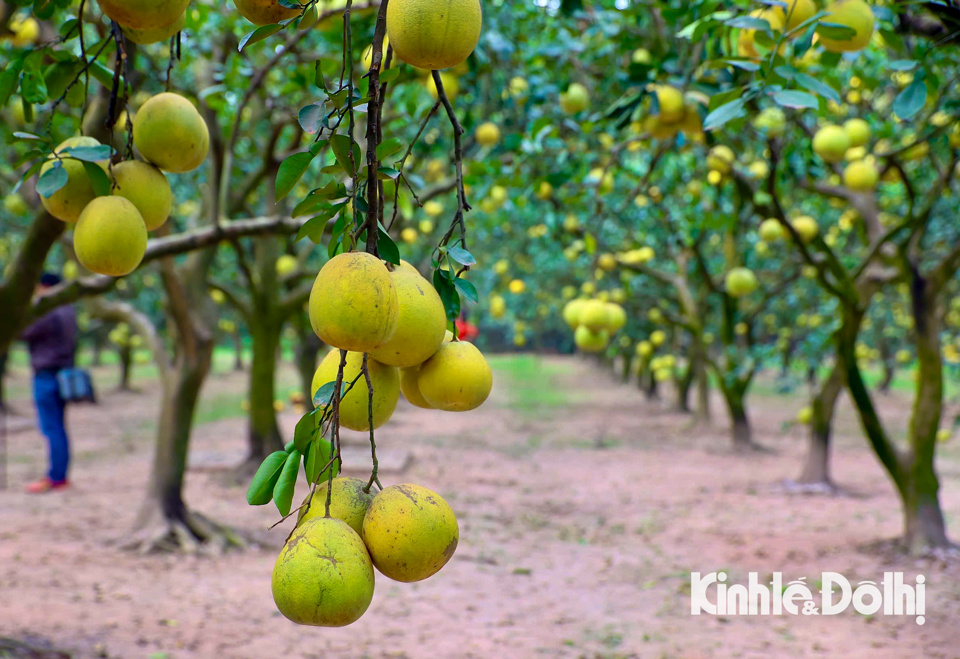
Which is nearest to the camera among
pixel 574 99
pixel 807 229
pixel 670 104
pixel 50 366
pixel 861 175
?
pixel 670 104

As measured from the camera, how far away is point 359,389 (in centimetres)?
104

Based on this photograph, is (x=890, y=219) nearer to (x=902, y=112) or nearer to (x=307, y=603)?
(x=902, y=112)

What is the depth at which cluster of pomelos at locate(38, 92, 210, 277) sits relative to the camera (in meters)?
1.19

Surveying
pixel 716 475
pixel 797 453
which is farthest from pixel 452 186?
pixel 797 453

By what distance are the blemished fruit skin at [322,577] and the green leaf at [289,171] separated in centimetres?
50

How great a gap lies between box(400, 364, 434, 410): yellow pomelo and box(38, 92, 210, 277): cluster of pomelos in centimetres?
44

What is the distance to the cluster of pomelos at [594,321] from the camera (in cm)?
359

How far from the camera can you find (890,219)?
859 centimetres

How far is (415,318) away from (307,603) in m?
0.36

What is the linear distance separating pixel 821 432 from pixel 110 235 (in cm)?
784

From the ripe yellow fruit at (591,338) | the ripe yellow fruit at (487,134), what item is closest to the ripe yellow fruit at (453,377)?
the ripe yellow fruit at (591,338)

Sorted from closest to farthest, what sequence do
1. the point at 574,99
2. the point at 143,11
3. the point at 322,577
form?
the point at 322,577
the point at 143,11
the point at 574,99

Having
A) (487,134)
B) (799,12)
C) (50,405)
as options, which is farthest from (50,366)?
(799,12)

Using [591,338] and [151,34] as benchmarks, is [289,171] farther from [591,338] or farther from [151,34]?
[591,338]
